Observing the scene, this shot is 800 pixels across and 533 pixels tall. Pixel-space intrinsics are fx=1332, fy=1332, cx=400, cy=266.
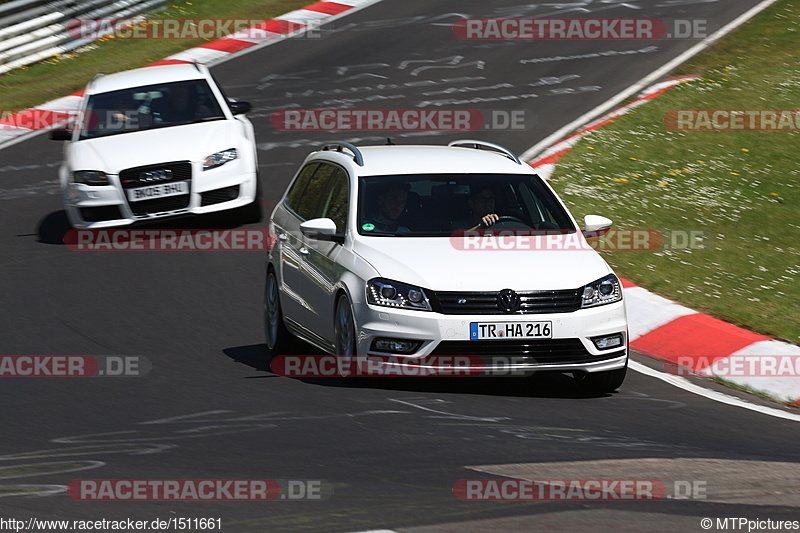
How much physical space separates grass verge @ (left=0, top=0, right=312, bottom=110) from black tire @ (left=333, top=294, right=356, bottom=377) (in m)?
14.0

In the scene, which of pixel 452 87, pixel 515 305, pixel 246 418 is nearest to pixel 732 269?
pixel 515 305

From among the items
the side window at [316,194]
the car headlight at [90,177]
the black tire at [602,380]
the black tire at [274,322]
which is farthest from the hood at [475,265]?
the car headlight at [90,177]

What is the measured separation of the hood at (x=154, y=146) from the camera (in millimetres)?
14719

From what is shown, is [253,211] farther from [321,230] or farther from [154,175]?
[321,230]

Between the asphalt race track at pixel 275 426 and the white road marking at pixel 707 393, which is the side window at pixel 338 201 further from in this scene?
the white road marking at pixel 707 393

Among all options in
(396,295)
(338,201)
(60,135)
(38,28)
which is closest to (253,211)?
(60,135)

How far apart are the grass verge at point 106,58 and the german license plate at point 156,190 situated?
788cm

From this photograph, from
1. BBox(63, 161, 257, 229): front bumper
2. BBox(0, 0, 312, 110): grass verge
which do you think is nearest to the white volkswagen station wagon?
BBox(63, 161, 257, 229): front bumper

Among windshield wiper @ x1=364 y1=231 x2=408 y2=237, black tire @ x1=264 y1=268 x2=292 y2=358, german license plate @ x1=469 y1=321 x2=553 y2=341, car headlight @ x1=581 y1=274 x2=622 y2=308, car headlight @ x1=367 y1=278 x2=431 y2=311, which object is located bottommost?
black tire @ x1=264 y1=268 x2=292 y2=358

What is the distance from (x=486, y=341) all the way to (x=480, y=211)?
4.66 ft

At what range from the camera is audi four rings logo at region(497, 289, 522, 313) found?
863 centimetres

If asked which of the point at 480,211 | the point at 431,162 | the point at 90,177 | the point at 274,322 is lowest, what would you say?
the point at 274,322

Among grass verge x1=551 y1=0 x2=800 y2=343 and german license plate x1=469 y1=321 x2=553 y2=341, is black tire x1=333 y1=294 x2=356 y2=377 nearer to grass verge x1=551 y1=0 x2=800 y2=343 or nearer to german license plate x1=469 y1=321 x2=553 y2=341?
german license plate x1=469 y1=321 x2=553 y2=341

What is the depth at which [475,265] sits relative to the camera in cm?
882
